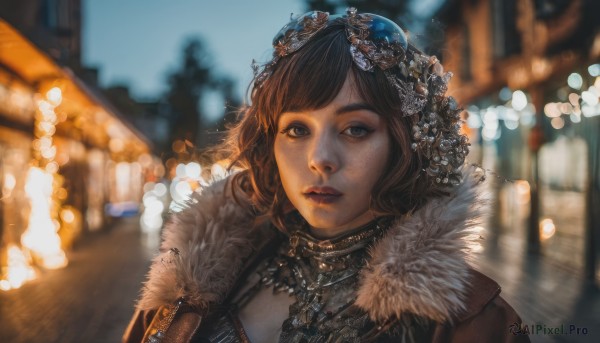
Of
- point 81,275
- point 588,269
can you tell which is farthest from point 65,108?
point 588,269

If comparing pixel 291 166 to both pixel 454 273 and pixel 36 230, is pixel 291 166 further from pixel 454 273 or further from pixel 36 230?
pixel 36 230

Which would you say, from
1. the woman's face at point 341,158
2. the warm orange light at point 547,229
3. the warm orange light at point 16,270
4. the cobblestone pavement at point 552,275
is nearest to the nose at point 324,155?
the woman's face at point 341,158

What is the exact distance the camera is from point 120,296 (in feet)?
28.5

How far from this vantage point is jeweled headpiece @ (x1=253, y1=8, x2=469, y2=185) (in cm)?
182

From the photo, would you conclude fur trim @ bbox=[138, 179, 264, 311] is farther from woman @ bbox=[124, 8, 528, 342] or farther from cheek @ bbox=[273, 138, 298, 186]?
cheek @ bbox=[273, 138, 298, 186]

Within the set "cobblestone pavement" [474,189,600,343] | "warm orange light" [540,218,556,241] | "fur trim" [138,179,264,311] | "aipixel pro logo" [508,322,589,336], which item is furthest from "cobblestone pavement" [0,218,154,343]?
"warm orange light" [540,218,556,241]

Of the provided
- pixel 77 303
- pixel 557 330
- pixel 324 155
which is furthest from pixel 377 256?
pixel 77 303

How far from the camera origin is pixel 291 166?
1.91 m

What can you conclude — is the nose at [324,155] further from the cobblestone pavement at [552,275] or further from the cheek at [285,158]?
the cobblestone pavement at [552,275]

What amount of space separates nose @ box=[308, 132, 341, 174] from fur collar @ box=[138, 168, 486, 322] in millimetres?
248

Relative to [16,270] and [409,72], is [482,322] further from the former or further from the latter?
[16,270]

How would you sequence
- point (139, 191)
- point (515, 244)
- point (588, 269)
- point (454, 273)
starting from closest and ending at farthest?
point (454, 273) < point (588, 269) < point (515, 244) < point (139, 191)

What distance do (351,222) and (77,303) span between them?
23.7ft

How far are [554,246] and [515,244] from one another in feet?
7.52
